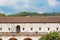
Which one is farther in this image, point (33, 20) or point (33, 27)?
point (33, 20)

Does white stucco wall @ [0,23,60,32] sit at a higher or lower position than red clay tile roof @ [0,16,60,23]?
lower

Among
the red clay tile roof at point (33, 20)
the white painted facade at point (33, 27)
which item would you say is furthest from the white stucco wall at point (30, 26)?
the red clay tile roof at point (33, 20)

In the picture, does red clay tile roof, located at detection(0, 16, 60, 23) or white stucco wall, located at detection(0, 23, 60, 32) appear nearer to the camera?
white stucco wall, located at detection(0, 23, 60, 32)

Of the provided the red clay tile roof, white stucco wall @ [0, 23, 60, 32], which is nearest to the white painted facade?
white stucco wall @ [0, 23, 60, 32]

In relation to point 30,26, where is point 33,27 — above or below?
below

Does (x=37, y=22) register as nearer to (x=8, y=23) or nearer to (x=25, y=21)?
(x=25, y=21)

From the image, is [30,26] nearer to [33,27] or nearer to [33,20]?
[33,27]

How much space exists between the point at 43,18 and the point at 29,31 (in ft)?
14.9

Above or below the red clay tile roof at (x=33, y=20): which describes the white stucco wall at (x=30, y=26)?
below

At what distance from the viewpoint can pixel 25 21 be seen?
59625 mm

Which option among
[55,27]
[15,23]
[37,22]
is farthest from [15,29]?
[55,27]

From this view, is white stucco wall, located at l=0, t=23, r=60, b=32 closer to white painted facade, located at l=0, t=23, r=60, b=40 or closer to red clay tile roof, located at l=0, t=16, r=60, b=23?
white painted facade, located at l=0, t=23, r=60, b=40

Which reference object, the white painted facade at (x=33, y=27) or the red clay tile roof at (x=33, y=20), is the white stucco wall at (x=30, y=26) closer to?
the white painted facade at (x=33, y=27)

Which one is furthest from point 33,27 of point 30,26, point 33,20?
point 33,20
